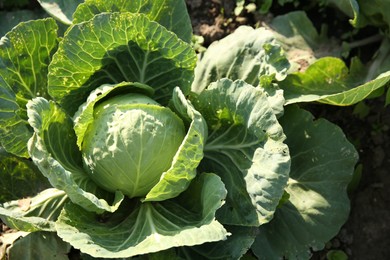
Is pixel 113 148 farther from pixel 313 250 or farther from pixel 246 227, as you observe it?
pixel 313 250

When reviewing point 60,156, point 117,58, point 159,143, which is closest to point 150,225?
point 159,143

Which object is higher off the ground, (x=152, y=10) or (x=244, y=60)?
(x=152, y=10)

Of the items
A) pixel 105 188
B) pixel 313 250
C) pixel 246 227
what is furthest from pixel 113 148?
pixel 313 250

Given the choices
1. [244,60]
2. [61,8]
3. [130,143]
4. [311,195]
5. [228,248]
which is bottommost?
[311,195]

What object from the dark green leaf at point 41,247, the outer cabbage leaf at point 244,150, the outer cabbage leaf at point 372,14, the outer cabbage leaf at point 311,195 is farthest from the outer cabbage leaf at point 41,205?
the outer cabbage leaf at point 372,14

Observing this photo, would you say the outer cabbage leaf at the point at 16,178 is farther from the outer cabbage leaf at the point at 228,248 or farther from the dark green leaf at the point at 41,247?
the outer cabbage leaf at the point at 228,248

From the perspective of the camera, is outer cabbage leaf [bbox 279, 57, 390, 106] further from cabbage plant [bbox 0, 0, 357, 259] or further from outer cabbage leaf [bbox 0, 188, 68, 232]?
outer cabbage leaf [bbox 0, 188, 68, 232]

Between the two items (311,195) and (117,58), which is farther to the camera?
(311,195)

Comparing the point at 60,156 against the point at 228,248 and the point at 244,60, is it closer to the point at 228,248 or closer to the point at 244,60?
the point at 228,248
